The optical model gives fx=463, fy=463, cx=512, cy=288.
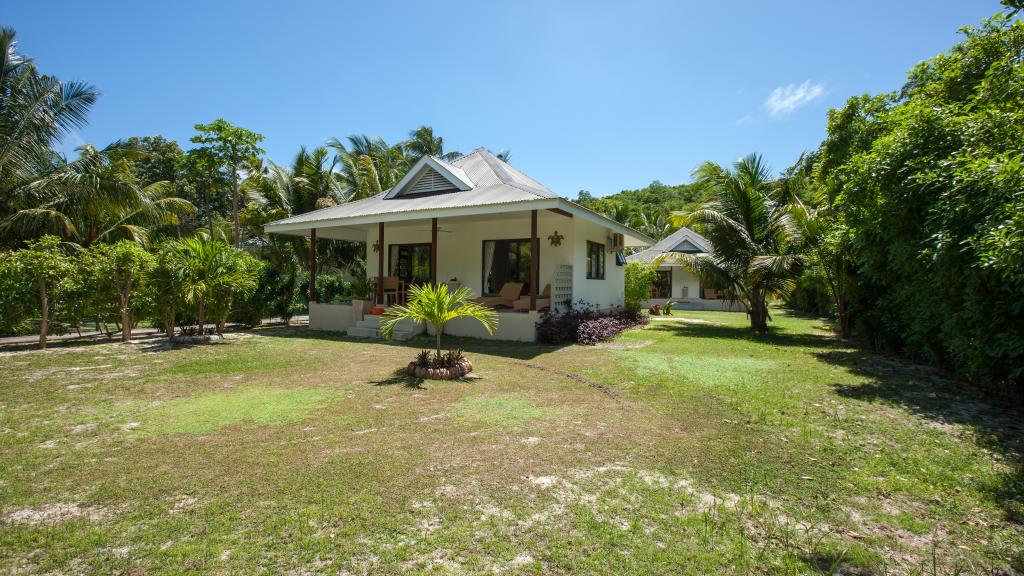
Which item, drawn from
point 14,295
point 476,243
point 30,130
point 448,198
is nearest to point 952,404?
point 448,198

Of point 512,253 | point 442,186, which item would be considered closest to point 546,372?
point 512,253

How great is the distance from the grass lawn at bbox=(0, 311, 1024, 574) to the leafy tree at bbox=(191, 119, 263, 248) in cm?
1359

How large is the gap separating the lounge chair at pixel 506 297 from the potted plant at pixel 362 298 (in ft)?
10.5

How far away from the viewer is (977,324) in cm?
514

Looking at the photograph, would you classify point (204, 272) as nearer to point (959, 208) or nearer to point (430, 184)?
point (430, 184)

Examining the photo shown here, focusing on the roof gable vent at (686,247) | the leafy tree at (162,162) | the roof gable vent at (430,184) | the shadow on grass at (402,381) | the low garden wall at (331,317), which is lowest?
the shadow on grass at (402,381)

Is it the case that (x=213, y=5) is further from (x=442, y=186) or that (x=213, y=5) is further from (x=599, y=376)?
(x=599, y=376)

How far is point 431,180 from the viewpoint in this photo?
15.0 meters

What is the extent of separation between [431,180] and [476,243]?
8.35ft

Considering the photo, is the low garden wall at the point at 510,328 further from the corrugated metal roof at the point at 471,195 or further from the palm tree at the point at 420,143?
the palm tree at the point at 420,143

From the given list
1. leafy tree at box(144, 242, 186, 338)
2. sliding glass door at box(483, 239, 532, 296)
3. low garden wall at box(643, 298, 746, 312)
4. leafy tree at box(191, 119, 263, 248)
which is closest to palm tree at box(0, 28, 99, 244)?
leafy tree at box(191, 119, 263, 248)

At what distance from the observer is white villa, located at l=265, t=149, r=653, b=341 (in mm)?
12117

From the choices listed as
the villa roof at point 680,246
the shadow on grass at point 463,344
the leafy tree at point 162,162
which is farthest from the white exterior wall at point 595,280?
the leafy tree at point 162,162

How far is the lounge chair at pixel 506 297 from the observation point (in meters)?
→ 13.3
